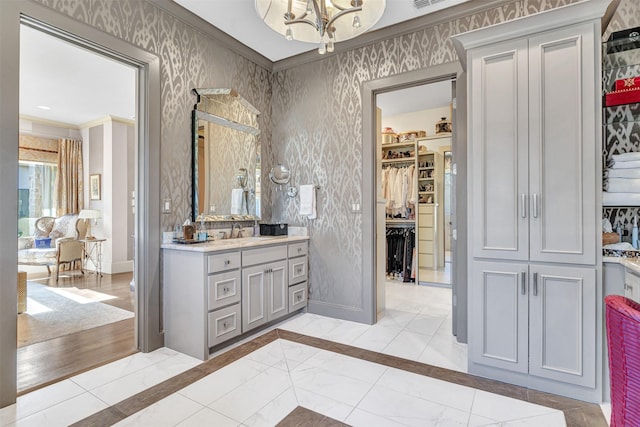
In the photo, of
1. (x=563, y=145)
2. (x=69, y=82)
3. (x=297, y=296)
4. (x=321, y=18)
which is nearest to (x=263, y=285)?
(x=297, y=296)

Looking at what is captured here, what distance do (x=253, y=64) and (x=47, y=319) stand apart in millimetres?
3656

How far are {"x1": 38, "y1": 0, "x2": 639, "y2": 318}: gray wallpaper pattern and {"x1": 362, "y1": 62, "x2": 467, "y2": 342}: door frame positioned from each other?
0.26 feet

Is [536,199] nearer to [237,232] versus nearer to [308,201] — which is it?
[308,201]

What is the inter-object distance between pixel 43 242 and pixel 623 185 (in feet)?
27.8

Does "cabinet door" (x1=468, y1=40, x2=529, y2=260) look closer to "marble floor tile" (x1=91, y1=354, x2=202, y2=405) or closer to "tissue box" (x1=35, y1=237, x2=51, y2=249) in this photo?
"marble floor tile" (x1=91, y1=354, x2=202, y2=405)

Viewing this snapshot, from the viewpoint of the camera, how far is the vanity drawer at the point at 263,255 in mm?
2990

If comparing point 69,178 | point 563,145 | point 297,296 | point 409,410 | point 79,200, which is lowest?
point 409,410

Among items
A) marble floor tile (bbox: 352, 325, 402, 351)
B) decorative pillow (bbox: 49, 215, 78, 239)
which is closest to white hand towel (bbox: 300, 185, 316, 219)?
marble floor tile (bbox: 352, 325, 402, 351)

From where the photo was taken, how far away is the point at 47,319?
358 cm

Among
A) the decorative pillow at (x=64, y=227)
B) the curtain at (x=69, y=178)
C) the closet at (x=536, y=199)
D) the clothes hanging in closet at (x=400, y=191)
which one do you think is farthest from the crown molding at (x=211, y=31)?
the decorative pillow at (x=64, y=227)

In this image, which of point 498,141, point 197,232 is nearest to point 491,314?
point 498,141

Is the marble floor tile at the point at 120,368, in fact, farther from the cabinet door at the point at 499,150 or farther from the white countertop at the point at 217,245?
the cabinet door at the point at 499,150

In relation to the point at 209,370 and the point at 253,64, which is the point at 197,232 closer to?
the point at 209,370

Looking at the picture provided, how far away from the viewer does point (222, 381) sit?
2.30 m
